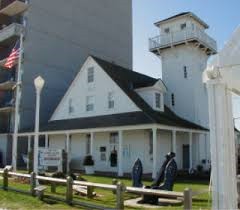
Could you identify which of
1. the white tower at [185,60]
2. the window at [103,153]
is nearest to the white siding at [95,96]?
the window at [103,153]

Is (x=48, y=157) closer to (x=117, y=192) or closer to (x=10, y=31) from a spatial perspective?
(x=117, y=192)

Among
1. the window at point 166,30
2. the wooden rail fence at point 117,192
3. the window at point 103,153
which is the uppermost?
the window at point 166,30

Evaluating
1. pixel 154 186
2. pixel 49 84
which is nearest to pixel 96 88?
pixel 49 84

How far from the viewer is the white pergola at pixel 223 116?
7188 millimetres

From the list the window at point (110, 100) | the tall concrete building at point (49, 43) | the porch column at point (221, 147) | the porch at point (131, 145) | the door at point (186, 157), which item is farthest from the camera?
the tall concrete building at point (49, 43)

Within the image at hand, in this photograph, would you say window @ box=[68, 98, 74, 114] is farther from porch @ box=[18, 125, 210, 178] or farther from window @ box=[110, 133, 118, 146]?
window @ box=[110, 133, 118, 146]

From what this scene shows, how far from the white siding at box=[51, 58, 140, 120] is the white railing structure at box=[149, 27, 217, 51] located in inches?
263

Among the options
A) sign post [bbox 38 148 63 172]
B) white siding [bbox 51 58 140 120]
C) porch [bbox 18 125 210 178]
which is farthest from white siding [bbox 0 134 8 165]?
sign post [bbox 38 148 63 172]

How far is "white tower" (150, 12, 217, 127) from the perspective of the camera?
29.7m

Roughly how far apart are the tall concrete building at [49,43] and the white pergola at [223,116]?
84.4 ft

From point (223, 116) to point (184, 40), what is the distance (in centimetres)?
2322

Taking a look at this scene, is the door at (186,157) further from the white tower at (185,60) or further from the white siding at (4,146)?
the white siding at (4,146)

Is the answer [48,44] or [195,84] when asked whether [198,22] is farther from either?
[48,44]

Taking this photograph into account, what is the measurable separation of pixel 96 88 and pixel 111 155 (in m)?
5.45
